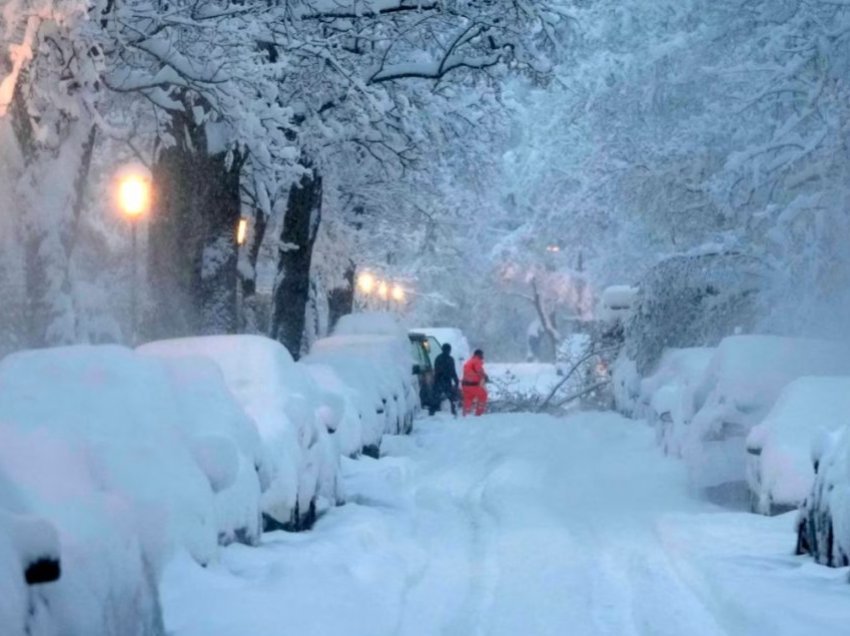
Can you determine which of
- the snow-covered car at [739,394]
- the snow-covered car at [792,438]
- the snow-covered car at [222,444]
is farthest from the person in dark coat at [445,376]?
the snow-covered car at [222,444]

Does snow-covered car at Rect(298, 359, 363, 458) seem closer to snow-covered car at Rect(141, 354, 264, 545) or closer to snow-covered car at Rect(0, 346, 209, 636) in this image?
snow-covered car at Rect(141, 354, 264, 545)

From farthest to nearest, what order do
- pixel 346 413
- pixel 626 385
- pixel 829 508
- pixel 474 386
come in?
pixel 474 386 → pixel 626 385 → pixel 346 413 → pixel 829 508

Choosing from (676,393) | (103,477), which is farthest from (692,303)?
(103,477)

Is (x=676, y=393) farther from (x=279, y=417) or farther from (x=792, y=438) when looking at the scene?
(x=279, y=417)

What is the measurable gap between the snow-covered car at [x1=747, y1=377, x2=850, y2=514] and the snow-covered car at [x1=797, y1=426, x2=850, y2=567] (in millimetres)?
1652

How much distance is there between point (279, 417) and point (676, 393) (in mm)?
8596

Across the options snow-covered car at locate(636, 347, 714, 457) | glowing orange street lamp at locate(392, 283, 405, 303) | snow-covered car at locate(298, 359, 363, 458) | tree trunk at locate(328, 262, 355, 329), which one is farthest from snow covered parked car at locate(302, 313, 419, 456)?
glowing orange street lamp at locate(392, 283, 405, 303)

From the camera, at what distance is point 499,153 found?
3103 cm

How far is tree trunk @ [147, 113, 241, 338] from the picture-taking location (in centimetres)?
1859

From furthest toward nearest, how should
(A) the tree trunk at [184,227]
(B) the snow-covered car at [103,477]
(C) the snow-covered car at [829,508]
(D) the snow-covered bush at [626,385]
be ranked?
(D) the snow-covered bush at [626,385]
(A) the tree trunk at [184,227]
(C) the snow-covered car at [829,508]
(B) the snow-covered car at [103,477]

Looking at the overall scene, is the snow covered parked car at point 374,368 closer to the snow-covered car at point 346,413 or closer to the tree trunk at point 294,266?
the snow-covered car at point 346,413

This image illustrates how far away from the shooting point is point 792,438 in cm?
1354

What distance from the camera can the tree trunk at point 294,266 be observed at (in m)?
25.6

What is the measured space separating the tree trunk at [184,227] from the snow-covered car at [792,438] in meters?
7.53
